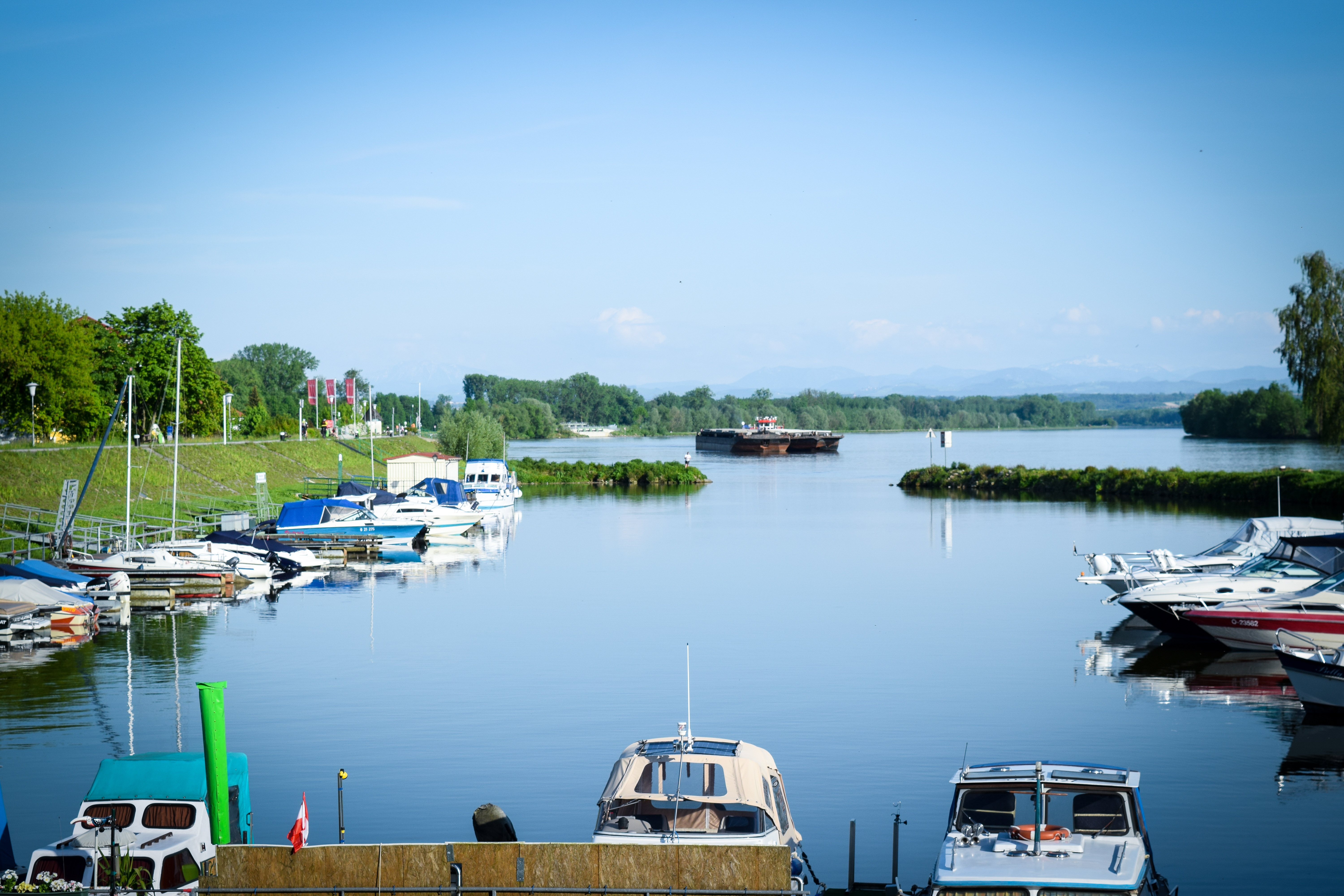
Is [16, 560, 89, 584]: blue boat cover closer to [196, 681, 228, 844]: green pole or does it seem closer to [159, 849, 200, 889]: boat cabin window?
[196, 681, 228, 844]: green pole

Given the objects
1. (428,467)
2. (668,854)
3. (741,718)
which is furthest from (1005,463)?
(668,854)

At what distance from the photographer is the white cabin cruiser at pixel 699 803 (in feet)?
41.4

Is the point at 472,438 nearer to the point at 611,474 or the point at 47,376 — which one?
the point at 611,474

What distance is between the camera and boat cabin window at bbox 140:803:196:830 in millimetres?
12719

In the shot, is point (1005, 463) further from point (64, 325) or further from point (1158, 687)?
point (1158, 687)

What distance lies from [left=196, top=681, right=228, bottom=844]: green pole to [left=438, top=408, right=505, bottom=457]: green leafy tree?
292ft

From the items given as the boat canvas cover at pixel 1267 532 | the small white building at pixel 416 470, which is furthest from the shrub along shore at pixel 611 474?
the boat canvas cover at pixel 1267 532

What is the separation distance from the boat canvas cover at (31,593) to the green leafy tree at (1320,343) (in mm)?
56384

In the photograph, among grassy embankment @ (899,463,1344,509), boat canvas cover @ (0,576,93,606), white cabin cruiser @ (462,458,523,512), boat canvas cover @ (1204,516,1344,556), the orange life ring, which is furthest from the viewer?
white cabin cruiser @ (462,458,523,512)

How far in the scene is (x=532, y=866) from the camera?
1095 cm

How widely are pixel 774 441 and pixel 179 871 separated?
555 ft

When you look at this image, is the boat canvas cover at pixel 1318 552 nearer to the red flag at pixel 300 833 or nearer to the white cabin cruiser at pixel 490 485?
the red flag at pixel 300 833

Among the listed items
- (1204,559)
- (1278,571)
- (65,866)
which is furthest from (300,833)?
(1204,559)

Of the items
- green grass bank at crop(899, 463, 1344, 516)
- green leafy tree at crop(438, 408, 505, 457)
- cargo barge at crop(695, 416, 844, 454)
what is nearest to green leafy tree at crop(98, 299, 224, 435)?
green leafy tree at crop(438, 408, 505, 457)
